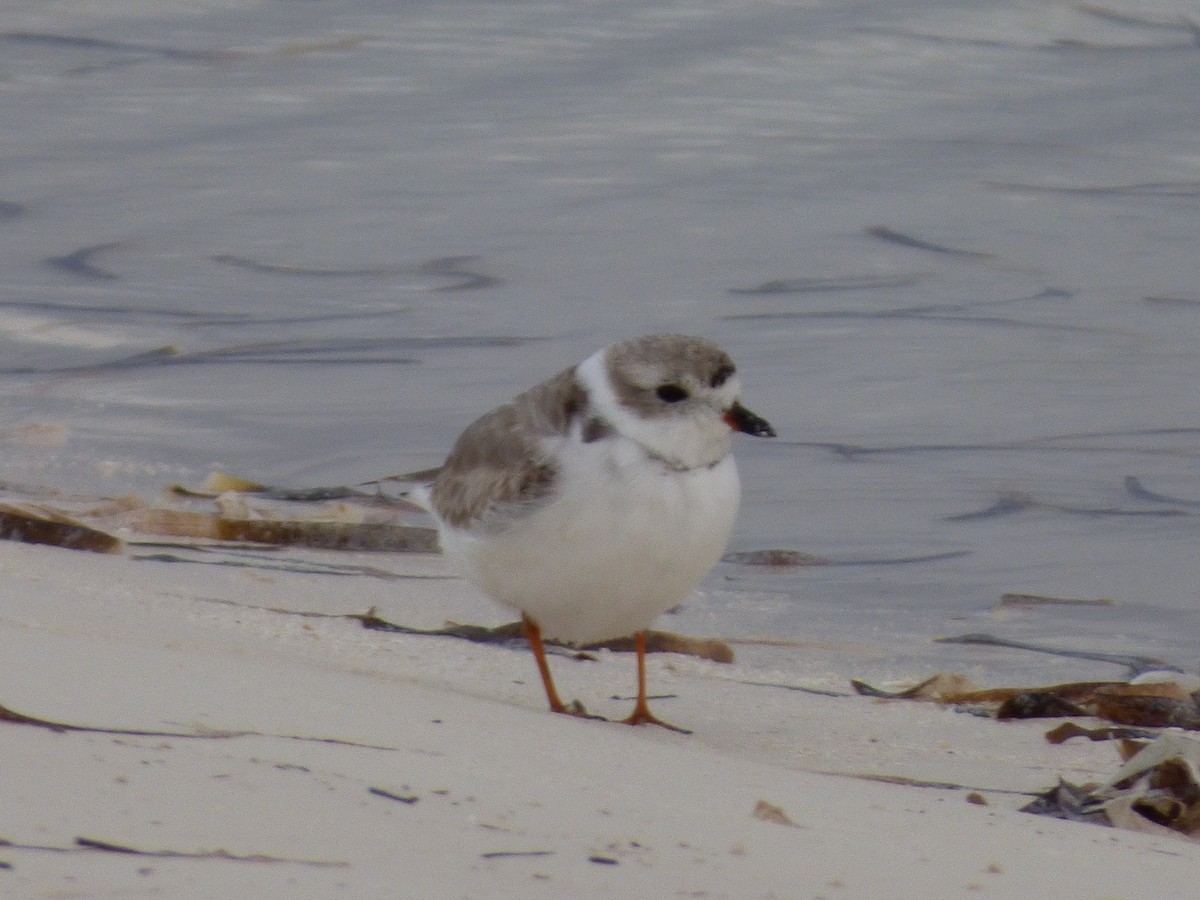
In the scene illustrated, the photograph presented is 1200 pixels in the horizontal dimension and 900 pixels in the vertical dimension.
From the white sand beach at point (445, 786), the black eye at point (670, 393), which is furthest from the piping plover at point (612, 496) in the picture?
the white sand beach at point (445, 786)

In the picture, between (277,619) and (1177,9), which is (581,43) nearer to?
(1177,9)

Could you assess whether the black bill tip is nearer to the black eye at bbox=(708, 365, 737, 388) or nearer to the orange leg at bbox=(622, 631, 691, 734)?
the black eye at bbox=(708, 365, 737, 388)

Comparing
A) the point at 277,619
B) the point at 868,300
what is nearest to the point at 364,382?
the point at 868,300

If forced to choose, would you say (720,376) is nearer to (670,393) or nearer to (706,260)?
(670,393)

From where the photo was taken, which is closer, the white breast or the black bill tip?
the white breast

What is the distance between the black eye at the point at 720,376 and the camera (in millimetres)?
3736

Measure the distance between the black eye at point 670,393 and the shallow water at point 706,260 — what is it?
94cm

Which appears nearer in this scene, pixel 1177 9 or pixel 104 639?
pixel 104 639

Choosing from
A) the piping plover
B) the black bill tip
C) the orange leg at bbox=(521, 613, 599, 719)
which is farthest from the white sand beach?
the black bill tip

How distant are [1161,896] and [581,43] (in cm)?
898

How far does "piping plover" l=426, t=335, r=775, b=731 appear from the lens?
3561 mm

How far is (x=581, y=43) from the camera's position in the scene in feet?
35.8

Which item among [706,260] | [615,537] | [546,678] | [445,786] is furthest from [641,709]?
[706,260]

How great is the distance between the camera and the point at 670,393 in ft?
12.2
